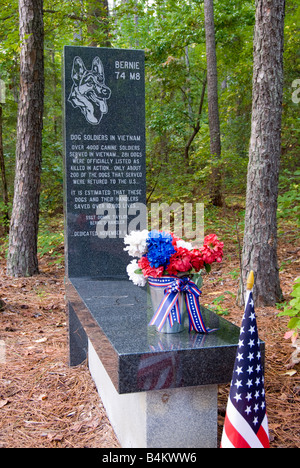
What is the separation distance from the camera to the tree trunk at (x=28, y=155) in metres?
7.50

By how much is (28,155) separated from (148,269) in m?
5.66

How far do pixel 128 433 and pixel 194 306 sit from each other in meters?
0.88

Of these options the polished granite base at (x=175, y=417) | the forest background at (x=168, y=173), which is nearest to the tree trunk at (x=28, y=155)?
the forest background at (x=168, y=173)

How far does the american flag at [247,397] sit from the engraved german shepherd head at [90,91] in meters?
2.87

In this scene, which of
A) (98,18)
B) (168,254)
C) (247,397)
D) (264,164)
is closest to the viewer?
(247,397)

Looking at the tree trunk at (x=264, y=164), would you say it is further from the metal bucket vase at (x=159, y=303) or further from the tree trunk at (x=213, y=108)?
the tree trunk at (x=213, y=108)

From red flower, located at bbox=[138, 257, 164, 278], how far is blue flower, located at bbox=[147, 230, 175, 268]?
0.08ft

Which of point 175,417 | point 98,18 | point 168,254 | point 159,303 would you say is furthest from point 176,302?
point 98,18

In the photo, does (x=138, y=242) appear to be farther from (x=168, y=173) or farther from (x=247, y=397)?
(x=168, y=173)

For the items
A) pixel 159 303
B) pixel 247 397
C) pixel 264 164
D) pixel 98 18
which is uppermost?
pixel 98 18

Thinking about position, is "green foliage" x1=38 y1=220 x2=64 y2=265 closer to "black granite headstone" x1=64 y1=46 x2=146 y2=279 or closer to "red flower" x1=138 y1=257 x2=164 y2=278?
"black granite headstone" x1=64 y1=46 x2=146 y2=279

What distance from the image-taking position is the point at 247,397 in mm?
2094

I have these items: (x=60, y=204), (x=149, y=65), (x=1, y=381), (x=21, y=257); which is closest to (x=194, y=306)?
(x=1, y=381)

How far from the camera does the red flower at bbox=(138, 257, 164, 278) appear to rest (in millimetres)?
2485
